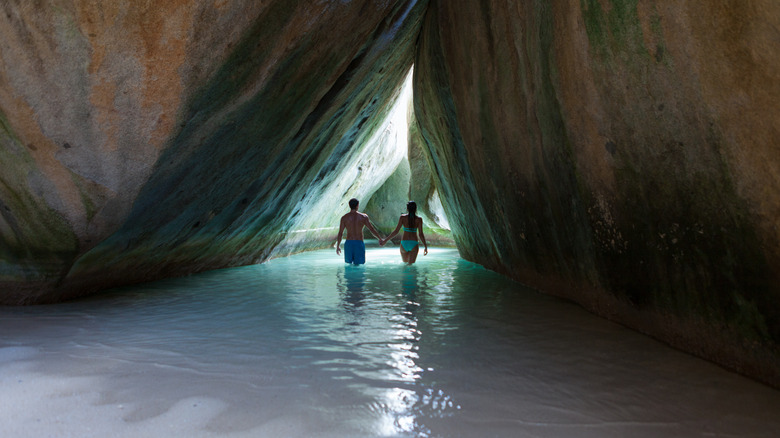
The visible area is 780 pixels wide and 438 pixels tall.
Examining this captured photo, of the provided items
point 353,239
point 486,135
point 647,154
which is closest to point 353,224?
point 353,239

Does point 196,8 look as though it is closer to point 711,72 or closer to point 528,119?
point 528,119

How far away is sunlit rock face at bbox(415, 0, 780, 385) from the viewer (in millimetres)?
2217

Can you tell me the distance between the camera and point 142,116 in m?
3.88

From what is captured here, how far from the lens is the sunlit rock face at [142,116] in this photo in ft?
11.8

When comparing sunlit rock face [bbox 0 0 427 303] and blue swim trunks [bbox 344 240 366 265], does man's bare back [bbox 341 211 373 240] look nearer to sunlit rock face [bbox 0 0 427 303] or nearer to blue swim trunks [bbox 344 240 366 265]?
blue swim trunks [bbox 344 240 366 265]

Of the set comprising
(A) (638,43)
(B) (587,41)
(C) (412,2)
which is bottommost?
(A) (638,43)

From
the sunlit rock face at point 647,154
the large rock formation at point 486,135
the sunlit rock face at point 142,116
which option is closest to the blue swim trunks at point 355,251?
the large rock formation at point 486,135

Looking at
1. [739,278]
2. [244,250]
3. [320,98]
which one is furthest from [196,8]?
[244,250]

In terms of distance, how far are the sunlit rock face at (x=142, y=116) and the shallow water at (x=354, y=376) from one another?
0.75m

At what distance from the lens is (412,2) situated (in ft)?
22.3

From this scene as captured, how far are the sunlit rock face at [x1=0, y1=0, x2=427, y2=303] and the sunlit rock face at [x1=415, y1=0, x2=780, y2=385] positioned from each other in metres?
2.11

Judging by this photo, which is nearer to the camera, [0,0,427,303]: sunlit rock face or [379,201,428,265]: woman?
[0,0,427,303]: sunlit rock face

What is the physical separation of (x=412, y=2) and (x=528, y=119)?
3.36m

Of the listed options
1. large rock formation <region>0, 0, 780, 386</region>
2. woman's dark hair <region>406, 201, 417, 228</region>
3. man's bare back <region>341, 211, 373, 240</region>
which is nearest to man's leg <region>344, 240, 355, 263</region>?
man's bare back <region>341, 211, 373, 240</region>
